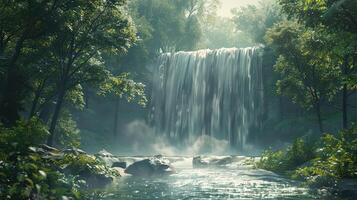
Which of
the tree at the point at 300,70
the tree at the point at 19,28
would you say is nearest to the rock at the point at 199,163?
the tree at the point at 300,70

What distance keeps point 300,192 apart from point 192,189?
4.12 m

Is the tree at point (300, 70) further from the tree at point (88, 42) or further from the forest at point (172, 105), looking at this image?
the tree at point (88, 42)

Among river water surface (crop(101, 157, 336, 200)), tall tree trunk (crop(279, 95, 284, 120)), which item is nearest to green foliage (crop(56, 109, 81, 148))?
river water surface (crop(101, 157, 336, 200))

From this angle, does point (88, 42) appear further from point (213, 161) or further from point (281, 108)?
point (281, 108)

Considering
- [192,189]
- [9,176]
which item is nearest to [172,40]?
[192,189]

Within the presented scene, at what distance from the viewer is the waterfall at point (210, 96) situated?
157 ft

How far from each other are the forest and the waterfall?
141 millimetres

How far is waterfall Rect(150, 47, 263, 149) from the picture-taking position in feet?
157

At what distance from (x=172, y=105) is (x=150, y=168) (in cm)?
2893

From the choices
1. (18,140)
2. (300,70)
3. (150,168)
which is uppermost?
(300,70)

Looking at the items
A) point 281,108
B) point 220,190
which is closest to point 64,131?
point 220,190

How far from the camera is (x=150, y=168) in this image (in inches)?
918

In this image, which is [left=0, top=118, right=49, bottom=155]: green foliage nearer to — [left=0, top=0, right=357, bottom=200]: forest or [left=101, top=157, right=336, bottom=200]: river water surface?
[left=0, top=0, right=357, bottom=200]: forest

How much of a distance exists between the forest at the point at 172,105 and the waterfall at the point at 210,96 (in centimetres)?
14
